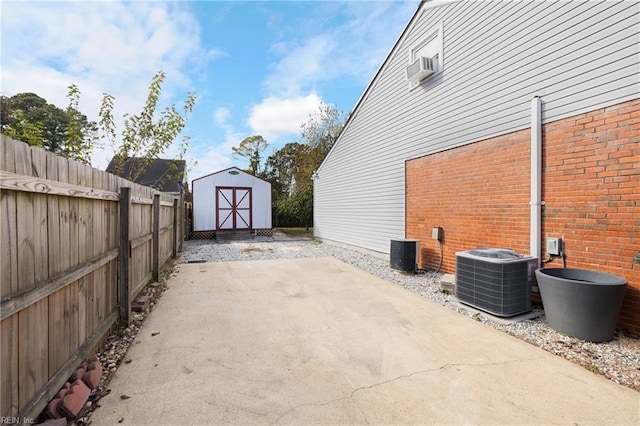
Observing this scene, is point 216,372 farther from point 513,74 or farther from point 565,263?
point 513,74

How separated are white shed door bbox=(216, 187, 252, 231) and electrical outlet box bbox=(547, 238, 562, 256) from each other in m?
13.0

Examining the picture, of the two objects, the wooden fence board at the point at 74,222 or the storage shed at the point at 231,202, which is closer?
the wooden fence board at the point at 74,222

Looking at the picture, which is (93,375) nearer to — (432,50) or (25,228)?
(25,228)

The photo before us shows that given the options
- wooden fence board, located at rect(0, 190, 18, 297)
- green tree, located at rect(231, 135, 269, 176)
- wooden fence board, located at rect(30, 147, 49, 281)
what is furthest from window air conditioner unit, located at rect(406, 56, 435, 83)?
green tree, located at rect(231, 135, 269, 176)

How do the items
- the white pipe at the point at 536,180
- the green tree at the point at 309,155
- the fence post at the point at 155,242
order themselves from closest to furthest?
1. the white pipe at the point at 536,180
2. the fence post at the point at 155,242
3. the green tree at the point at 309,155

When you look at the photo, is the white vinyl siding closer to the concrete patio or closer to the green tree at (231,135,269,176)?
the concrete patio

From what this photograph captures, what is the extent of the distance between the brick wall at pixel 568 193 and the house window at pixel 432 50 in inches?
81.9

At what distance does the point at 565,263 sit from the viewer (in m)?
4.03

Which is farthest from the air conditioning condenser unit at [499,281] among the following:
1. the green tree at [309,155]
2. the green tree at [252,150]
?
the green tree at [252,150]

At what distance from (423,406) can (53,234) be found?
9.26ft

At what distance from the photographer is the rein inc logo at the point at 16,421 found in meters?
1.54

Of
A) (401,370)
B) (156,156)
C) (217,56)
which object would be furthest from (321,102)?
(401,370)

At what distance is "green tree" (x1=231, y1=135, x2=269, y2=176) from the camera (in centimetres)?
2781

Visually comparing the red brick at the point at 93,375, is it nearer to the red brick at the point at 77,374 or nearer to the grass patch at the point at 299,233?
the red brick at the point at 77,374
